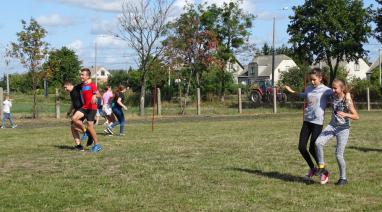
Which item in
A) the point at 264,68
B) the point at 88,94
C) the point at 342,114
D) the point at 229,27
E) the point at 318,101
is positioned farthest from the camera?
the point at 264,68

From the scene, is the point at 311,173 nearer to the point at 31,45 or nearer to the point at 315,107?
the point at 315,107

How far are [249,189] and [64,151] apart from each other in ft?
20.3

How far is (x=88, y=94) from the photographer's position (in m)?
13.0

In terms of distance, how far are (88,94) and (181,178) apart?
465 cm

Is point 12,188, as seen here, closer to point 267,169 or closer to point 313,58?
point 267,169

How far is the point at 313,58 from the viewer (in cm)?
4216

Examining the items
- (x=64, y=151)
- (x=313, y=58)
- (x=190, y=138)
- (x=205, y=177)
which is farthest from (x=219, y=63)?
(x=205, y=177)

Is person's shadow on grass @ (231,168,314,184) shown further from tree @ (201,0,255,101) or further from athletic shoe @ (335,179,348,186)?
tree @ (201,0,255,101)

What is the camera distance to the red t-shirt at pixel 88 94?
12977 mm

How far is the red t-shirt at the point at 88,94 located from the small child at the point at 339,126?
19.5 ft

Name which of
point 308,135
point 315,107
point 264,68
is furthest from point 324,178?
point 264,68

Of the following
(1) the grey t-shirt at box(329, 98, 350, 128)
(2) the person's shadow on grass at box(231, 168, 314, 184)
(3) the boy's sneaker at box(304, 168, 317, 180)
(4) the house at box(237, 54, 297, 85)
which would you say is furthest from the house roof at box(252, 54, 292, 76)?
(1) the grey t-shirt at box(329, 98, 350, 128)

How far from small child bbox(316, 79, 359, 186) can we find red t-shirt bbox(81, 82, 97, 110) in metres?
5.94

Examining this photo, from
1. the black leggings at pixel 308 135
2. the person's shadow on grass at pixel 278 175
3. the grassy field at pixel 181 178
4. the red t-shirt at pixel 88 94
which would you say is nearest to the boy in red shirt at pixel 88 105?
the red t-shirt at pixel 88 94
